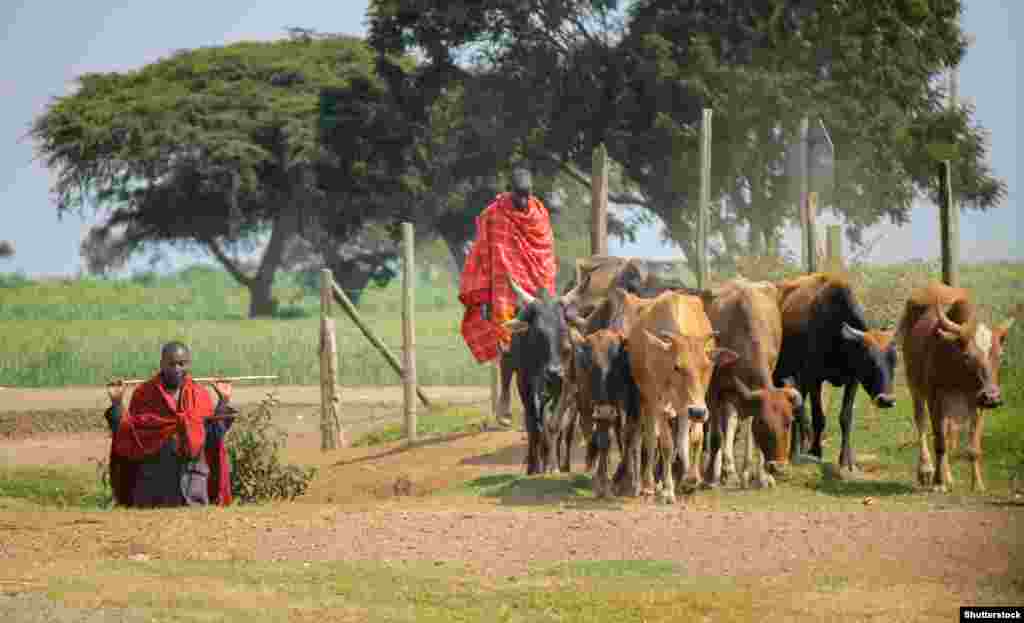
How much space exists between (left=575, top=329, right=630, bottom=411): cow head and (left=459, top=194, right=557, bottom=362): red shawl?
381 cm

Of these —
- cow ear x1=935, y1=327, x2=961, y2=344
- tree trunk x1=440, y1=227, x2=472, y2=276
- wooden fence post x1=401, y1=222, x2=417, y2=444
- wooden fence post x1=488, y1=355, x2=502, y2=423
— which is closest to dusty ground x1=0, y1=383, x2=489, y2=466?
wooden fence post x1=401, y1=222, x2=417, y2=444

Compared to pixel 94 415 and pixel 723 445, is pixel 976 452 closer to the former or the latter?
pixel 723 445

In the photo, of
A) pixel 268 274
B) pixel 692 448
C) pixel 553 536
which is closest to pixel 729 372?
pixel 692 448

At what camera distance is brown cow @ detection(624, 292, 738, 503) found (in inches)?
516

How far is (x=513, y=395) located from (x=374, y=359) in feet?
29.5

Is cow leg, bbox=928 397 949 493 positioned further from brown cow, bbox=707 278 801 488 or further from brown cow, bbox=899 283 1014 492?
brown cow, bbox=707 278 801 488

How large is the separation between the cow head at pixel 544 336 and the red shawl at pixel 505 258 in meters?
2.18

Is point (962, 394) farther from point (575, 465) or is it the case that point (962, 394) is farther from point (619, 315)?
point (575, 465)

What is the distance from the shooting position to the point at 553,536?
11.8 metres

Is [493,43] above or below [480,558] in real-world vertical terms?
above

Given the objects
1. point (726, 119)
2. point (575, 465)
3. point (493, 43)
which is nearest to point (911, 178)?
point (726, 119)

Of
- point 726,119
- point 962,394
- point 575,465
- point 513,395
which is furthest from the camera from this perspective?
point 726,119

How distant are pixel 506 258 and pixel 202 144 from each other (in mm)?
30677

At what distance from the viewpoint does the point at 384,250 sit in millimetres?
50531
